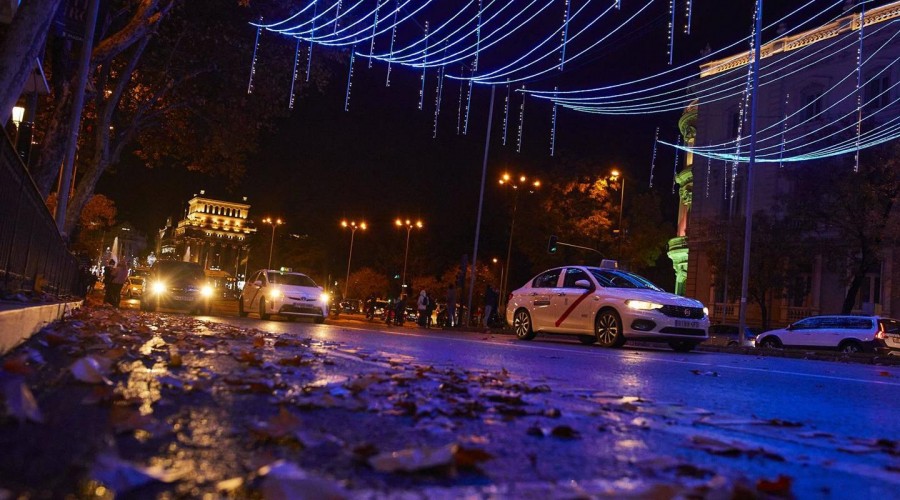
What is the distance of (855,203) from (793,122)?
1211 centimetres

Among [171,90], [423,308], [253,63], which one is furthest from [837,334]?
[171,90]

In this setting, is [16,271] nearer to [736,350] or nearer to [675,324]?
[675,324]

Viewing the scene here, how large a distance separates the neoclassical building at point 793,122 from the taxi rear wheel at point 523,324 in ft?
67.0

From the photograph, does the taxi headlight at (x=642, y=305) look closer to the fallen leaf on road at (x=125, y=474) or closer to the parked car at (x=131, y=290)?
the fallen leaf on road at (x=125, y=474)

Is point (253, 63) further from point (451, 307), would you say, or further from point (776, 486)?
point (776, 486)

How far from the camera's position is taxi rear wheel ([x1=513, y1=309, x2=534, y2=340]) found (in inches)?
655

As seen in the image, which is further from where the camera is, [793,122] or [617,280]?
[793,122]

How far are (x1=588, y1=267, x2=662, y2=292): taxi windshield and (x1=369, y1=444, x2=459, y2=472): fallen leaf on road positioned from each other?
12.8 meters

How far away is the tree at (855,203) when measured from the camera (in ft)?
96.6

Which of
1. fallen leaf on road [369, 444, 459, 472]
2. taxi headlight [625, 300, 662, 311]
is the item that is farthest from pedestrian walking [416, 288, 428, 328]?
fallen leaf on road [369, 444, 459, 472]

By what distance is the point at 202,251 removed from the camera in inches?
6880

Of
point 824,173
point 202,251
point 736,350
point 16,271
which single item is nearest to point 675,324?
point 736,350

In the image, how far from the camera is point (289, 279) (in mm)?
22578

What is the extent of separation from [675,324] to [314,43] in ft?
47.3
